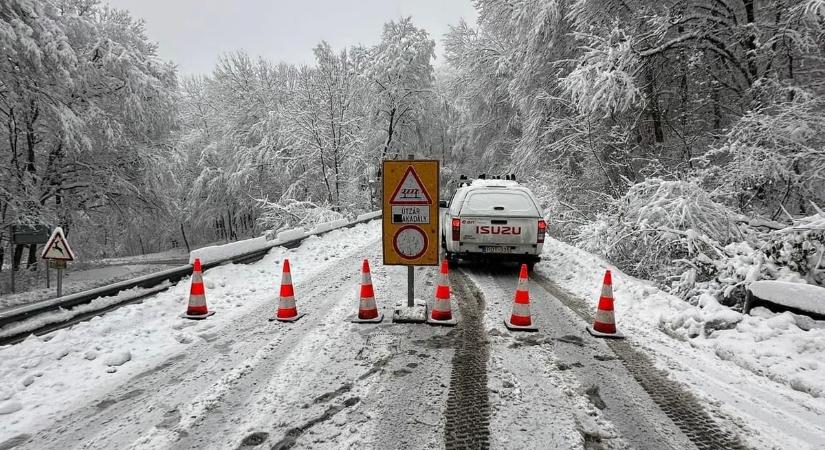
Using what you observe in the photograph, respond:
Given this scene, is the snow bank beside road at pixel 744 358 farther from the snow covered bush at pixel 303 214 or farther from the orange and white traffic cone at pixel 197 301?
the snow covered bush at pixel 303 214

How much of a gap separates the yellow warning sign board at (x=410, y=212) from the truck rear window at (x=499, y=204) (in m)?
2.76

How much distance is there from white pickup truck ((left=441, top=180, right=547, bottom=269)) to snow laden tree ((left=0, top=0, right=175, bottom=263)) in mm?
13112

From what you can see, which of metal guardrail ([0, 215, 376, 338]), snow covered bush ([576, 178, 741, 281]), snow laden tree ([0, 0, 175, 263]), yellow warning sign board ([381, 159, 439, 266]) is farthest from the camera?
snow laden tree ([0, 0, 175, 263])

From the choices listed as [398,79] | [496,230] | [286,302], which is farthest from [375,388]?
[398,79]

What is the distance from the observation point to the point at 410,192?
4.98 metres

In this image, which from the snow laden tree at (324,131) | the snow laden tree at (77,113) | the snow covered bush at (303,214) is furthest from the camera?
the snow laden tree at (324,131)

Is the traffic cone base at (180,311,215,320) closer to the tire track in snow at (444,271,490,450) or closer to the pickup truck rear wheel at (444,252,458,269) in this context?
the tire track in snow at (444,271,490,450)

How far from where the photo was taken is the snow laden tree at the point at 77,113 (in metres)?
12.2

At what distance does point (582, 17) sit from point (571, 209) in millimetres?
6172

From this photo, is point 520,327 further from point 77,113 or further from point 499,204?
point 77,113

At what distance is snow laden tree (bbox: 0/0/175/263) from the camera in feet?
40.0

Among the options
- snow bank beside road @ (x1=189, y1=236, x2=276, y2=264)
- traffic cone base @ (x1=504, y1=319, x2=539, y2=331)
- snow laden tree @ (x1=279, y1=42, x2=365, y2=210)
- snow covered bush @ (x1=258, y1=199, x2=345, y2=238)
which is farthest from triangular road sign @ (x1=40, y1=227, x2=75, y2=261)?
snow laden tree @ (x1=279, y1=42, x2=365, y2=210)

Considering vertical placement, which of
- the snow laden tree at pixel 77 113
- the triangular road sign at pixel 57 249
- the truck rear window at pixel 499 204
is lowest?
the triangular road sign at pixel 57 249

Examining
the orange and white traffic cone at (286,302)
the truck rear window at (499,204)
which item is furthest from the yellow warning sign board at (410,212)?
the truck rear window at (499,204)
